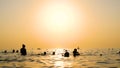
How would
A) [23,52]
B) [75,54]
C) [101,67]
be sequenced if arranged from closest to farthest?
[101,67] → [23,52] → [75,54]

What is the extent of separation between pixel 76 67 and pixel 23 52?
38.5m

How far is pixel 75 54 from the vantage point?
9031 cm

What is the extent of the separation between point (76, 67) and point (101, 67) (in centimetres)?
422

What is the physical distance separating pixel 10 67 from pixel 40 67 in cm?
562

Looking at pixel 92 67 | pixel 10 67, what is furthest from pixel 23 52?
pixel 92 67

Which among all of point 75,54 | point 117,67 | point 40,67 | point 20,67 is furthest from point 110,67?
point 75,54

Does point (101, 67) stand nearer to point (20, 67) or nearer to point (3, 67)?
point (20, 67)

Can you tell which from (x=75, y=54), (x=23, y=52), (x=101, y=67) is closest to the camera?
(x=101, y=67)

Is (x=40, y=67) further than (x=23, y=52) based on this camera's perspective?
No

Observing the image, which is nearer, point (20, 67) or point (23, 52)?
point (20, 67)

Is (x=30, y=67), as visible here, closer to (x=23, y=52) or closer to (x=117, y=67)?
(x=117, y=67)

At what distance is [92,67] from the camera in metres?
43.6

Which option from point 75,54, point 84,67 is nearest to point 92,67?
point 84,67

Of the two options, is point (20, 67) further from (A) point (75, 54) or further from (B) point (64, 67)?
(A) point (75, 54)
